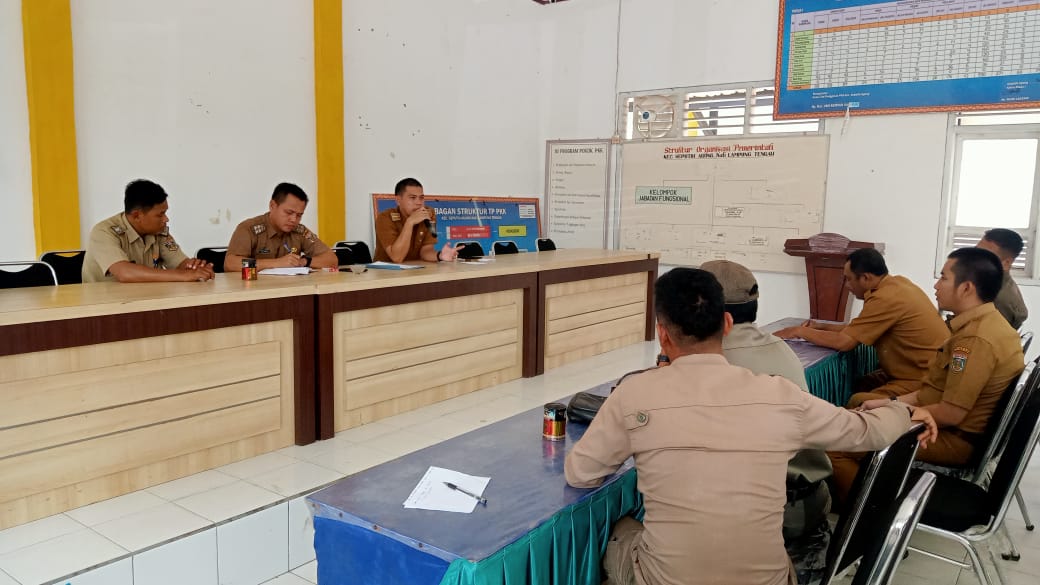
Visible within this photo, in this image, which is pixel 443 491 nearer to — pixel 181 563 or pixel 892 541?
pixel 892 541

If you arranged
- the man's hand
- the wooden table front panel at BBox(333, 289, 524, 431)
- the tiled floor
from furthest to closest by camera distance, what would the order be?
the wooden table front panel at BBox(333, 289, 524, 431) → the tiled floor → the man's hand

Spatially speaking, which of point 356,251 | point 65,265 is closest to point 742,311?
point 65,265

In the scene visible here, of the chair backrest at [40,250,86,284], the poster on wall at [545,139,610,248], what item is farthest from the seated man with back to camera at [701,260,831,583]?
the poster on wall at [545,139,610,248]

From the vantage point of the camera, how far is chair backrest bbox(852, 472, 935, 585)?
121 centimetres

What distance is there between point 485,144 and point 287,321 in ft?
14.3

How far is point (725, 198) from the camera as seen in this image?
6.62 metres

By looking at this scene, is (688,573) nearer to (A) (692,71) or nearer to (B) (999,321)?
(B) (999,321)

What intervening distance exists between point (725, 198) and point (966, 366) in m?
4.46

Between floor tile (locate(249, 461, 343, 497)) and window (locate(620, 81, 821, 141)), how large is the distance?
5.03 m

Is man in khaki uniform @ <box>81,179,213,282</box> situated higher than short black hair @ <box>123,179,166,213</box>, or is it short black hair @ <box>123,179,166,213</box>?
short black hair @ <box>123,179,166,213</box>

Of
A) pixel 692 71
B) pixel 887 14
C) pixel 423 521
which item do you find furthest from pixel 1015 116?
pixel 423 521

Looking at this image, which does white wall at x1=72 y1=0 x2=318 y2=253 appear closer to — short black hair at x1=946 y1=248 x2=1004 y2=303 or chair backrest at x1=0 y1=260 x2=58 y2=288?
chair backrest at x1=0 y1=260 x2=58 y2=288

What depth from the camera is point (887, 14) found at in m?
5.75

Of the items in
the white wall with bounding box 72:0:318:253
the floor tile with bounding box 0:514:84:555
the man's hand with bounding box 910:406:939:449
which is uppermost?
the white wall with bounding box 72:0:318:253
